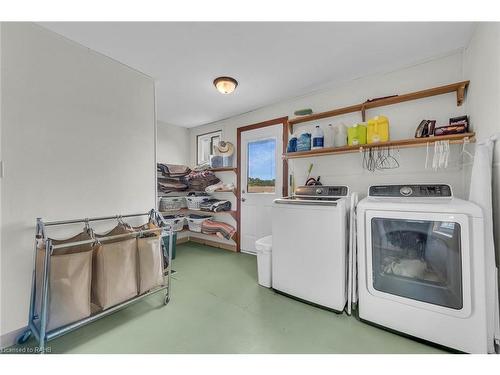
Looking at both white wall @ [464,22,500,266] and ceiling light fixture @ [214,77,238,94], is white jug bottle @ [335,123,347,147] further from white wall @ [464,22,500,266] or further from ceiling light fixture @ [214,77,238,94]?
ceiling light fixture @ [214,77,238,94]

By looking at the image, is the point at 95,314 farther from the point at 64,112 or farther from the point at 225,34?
the point at 225,34

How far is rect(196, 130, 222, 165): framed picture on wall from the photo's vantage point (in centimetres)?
405

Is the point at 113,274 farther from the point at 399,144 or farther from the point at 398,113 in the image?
the point at 398,113

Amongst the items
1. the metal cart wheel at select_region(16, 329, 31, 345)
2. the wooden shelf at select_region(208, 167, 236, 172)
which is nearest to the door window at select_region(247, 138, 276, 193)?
the wooden shelf at select_region(208, 167, 236, 172)

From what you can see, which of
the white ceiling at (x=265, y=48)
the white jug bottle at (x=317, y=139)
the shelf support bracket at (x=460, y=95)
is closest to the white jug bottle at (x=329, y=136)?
the white jug bottle at (x=317, y=139)

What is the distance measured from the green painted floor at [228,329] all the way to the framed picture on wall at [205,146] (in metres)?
2.63

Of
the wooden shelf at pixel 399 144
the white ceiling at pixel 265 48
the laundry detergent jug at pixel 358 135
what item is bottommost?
the wooden shelf at pixel 399 144

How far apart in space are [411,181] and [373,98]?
980mm

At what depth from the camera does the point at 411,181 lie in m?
2.07

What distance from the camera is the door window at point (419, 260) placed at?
1364 millimetres

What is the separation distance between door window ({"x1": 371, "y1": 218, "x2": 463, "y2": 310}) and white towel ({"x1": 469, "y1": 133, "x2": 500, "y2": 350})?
13cm

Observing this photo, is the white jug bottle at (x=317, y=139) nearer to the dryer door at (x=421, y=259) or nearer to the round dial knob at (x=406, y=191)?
the round dial knob at (x=406, y=191)

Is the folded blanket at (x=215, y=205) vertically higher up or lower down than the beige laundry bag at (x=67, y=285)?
higher up
